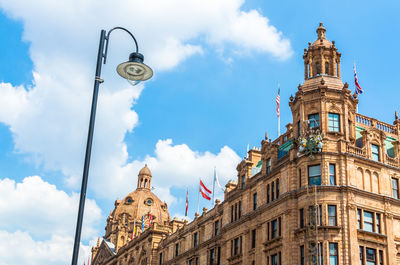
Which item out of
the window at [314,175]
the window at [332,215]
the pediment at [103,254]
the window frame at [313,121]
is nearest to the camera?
the window at [332,215]

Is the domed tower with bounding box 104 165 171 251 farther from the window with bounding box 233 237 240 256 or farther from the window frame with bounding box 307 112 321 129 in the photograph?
the window frame with bounding box 307 112 321 129

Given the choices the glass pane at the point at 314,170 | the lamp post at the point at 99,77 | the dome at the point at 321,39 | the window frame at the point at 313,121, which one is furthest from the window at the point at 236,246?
the lamp post at the point at 99,77

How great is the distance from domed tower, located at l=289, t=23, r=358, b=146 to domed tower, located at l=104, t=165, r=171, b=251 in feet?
264

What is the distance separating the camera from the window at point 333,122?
5500 centimetres

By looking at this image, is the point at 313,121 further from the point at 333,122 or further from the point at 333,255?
the point at 333,255

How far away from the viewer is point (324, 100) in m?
55.7

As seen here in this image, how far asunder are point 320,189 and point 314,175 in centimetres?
190

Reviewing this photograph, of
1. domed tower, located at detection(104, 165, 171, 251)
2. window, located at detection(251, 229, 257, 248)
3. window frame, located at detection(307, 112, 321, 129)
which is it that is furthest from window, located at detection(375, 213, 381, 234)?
domed tower, located at detection(104, 165, 171, 251)

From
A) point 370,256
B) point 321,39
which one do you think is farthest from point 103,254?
point 370,256

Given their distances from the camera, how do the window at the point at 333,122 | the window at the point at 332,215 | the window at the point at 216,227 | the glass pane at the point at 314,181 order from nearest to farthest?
1. the window at the point at 332,215
2. the glass pane at the point at 314,181
3. the window at the point at 333,122
4. the window at the point at 216,227

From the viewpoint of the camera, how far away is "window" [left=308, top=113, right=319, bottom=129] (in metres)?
55.4

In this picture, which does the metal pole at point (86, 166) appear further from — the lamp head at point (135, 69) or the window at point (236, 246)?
the window at point (236, 246)

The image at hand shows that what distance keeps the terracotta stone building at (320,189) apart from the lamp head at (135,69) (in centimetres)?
3153

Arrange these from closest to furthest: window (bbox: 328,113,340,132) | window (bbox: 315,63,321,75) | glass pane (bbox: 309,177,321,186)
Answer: glass pane (bbox: 309,177,321,186), window (bbox: 328,113,340,132), window (bbox: 315,63,321,75)
